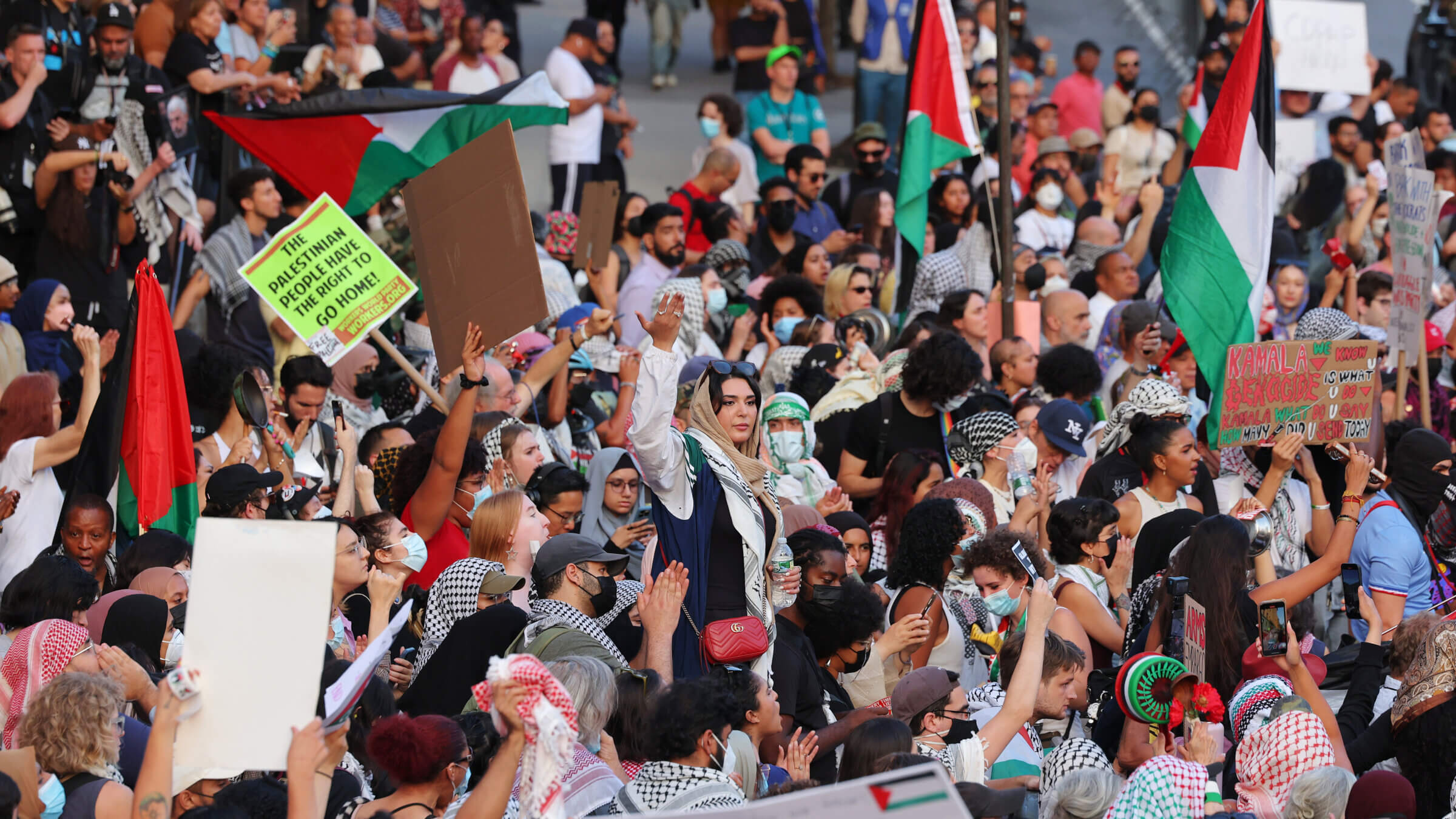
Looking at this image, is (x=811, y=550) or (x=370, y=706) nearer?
(x=370, y=706)

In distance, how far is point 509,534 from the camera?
6.24 m

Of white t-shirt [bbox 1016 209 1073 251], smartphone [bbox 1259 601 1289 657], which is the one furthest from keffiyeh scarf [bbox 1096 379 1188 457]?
white t-shirt [bbox 1016 209 1073 251]

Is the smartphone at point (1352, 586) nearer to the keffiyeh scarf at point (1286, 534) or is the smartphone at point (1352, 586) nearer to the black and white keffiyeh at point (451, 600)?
the keffiyeh scarf at point (1286, 534)

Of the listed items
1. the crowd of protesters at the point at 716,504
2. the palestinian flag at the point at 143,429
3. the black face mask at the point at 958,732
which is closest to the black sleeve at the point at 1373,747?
the crowd of protesters at the point at 716,504

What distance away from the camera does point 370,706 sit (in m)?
4.77

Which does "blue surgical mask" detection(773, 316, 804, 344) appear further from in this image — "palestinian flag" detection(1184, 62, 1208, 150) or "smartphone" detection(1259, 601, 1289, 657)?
"smartphone" detection(1259, 601, 1289, 657)

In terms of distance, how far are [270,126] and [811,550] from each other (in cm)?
417

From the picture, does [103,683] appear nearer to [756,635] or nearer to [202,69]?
[756,635]

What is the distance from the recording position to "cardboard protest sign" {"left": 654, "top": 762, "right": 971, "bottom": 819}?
10.0 ft

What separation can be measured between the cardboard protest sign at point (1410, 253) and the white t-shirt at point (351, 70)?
6225mm

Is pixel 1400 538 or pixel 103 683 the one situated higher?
pixel 103 683

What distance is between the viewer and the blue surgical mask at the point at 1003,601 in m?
6.21

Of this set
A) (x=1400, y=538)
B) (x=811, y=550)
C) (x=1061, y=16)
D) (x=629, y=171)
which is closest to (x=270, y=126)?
(x=811, y=550)

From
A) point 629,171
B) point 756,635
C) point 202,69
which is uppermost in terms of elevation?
point 202,69
